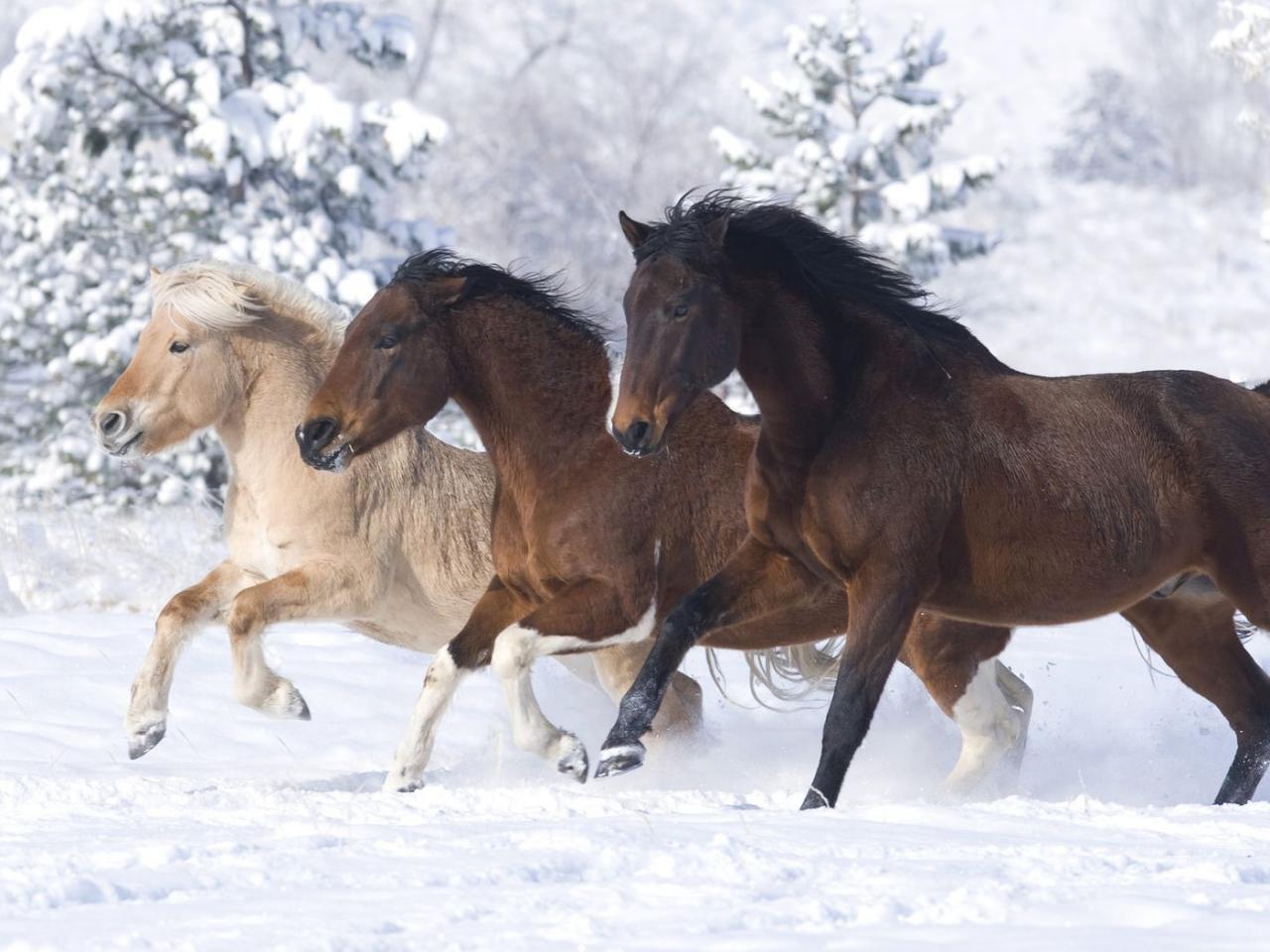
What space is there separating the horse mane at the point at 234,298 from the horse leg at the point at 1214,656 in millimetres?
3428

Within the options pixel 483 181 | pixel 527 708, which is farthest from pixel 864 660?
pixel 483 181

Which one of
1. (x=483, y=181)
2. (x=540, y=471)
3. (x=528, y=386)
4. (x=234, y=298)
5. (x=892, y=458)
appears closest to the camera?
(x=892, y=458)

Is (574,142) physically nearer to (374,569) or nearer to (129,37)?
(129,37)

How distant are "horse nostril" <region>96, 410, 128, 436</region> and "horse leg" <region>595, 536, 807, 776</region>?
2.66 metres

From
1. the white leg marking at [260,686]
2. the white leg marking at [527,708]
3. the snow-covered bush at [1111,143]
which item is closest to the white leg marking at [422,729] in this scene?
the white leg marking at [527,708]

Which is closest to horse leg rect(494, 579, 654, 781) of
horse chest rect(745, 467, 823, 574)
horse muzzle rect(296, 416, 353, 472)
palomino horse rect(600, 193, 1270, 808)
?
palomino horse rect(600, 193, 1270, 808)

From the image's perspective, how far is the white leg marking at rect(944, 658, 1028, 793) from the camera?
693cm

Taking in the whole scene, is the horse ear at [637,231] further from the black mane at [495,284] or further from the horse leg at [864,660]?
the horse leg at [864,660]

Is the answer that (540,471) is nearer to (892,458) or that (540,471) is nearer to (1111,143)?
(892,458)

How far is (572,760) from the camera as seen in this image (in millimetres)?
6020

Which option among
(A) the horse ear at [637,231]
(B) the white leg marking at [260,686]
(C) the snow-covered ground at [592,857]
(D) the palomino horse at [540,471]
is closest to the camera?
(C) the snow-covered ground at [592,857]

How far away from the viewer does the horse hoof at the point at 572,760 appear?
6.01m

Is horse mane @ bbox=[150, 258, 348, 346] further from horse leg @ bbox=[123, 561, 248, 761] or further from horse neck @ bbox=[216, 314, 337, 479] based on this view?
horse leg @ bbox=[123, 561, 248, 761]

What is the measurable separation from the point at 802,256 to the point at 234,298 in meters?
2.70
